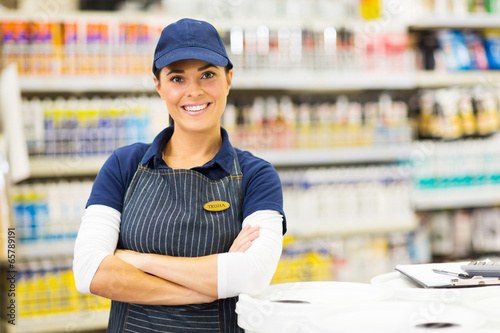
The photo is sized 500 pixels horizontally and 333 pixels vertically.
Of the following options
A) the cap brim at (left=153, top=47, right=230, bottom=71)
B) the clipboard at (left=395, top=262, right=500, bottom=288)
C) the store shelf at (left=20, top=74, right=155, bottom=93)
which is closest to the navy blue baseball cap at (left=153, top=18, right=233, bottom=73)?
the cap brim at (left=153, top=47, right=230, bottom=71)

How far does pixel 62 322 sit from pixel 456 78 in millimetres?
2986

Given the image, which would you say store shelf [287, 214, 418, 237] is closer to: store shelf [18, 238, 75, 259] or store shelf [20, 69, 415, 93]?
store shelf [20, 69, 415, 93]

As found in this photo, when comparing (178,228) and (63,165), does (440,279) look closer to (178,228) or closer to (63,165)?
(178,228)

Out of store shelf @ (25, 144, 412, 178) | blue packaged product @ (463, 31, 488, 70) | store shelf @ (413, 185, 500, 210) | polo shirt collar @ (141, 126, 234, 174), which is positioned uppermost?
blue packaged product @ (463, 31, 488, 70)

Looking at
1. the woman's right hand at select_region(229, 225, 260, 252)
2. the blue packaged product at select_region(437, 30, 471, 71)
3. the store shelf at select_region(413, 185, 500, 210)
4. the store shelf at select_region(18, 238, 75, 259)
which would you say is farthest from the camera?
the blue packaged product at select_region(437, 30, 471, 71)

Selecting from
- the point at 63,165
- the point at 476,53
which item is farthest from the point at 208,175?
the point at 476,53

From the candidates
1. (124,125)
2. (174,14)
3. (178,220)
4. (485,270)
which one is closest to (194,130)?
(178,220)

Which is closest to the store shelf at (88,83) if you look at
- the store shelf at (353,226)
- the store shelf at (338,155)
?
the store shelf at (338,155)

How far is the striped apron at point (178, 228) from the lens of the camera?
1.34 metres

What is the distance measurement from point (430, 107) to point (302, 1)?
1.18 m

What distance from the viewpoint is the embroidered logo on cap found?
140 centimetres

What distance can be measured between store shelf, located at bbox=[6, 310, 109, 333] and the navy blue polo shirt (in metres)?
1.71

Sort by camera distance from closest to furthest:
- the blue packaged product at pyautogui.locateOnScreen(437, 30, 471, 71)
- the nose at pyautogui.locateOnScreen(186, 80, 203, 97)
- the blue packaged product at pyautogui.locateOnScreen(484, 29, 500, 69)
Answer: the nose at pyautogui.locateOnScreen(186, 80, 203, 97)
the blue packaged product at pyautogui.locateOnScreen(437, 30, 471, 71)
the blue packaged product at pyautogui.locateOnScreen(484, 29, 500, 69)

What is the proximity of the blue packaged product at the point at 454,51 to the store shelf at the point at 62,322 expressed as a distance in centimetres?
286
